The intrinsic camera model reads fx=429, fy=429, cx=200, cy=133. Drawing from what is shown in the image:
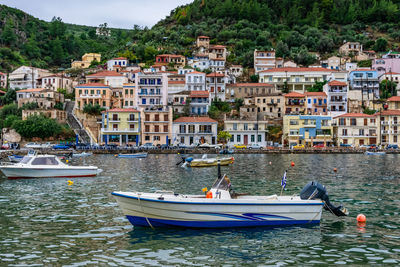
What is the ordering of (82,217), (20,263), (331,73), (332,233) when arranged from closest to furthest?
(20,263) < (332,233) < (82,217) < (331,73)

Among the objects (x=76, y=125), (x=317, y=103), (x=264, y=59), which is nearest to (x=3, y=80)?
(x=76, y=125)

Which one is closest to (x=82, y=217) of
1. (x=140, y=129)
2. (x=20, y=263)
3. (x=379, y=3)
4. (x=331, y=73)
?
(x=20, y=263)

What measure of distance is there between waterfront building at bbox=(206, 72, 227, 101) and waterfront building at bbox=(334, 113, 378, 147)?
96.6 ft

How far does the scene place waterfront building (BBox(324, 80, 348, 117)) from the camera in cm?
9766

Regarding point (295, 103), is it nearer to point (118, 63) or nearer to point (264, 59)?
point (264, 59)

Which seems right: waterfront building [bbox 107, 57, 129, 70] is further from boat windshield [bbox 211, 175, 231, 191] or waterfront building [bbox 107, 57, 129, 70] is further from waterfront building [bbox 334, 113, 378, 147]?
boat windshield [bbox 211, 175, 231, 191]

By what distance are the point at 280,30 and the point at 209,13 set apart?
3124cm

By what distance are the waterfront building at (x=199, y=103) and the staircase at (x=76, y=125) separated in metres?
24.2

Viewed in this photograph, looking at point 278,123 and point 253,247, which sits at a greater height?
point 278,123

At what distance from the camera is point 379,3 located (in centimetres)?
17938

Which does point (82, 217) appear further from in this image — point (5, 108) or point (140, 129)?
point (5, 108)

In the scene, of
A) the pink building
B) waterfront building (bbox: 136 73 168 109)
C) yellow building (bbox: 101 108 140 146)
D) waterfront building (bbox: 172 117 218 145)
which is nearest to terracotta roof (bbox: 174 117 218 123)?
waterfront building (bbox: 172 117 218 145)

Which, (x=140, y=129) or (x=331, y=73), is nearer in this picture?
(x=140, y=129)

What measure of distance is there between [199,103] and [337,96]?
1242 inches
